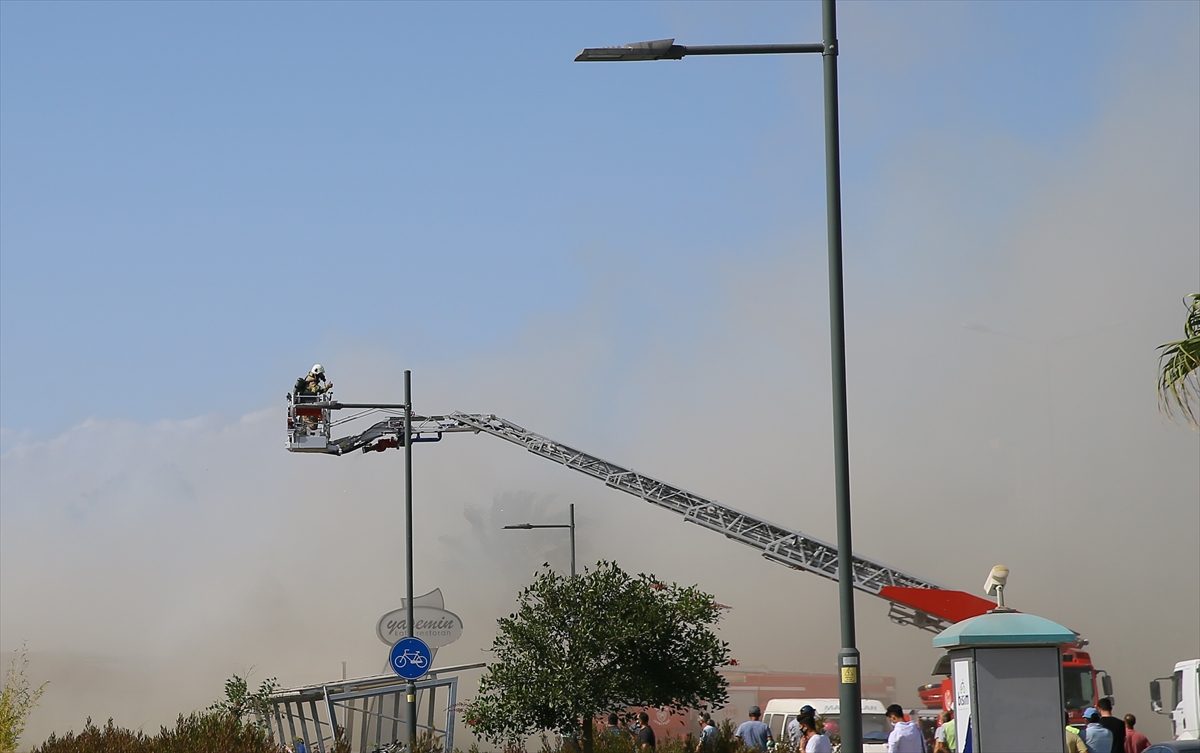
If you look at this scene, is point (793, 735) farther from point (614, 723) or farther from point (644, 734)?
point (614, 723)

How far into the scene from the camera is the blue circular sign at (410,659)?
22922 mm

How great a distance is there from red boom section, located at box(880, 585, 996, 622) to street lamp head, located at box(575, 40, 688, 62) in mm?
20720

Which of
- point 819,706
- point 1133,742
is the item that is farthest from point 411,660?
point 819,706

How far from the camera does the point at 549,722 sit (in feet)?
70.6

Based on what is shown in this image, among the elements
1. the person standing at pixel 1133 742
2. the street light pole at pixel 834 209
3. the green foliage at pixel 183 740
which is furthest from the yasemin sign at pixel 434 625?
the street light pole at pixel 834 209

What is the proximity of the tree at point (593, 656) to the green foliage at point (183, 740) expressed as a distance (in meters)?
4.00

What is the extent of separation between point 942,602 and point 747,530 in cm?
512

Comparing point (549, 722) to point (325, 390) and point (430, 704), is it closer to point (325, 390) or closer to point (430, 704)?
point (430, 704)

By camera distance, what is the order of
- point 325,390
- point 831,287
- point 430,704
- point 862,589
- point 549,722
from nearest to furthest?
1. point 831,287
2. point 549,722
3. point 430,704
4. point 862,589
5. point 325,390

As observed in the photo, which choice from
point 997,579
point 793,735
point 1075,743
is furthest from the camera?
point 793,735

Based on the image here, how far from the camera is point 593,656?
70.4 ft

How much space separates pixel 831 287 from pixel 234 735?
458 inches

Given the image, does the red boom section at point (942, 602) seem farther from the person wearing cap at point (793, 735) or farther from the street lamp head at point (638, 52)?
the street lamp head at point (638, 52)

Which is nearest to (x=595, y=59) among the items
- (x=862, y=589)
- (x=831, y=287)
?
(x=831, y=287)
